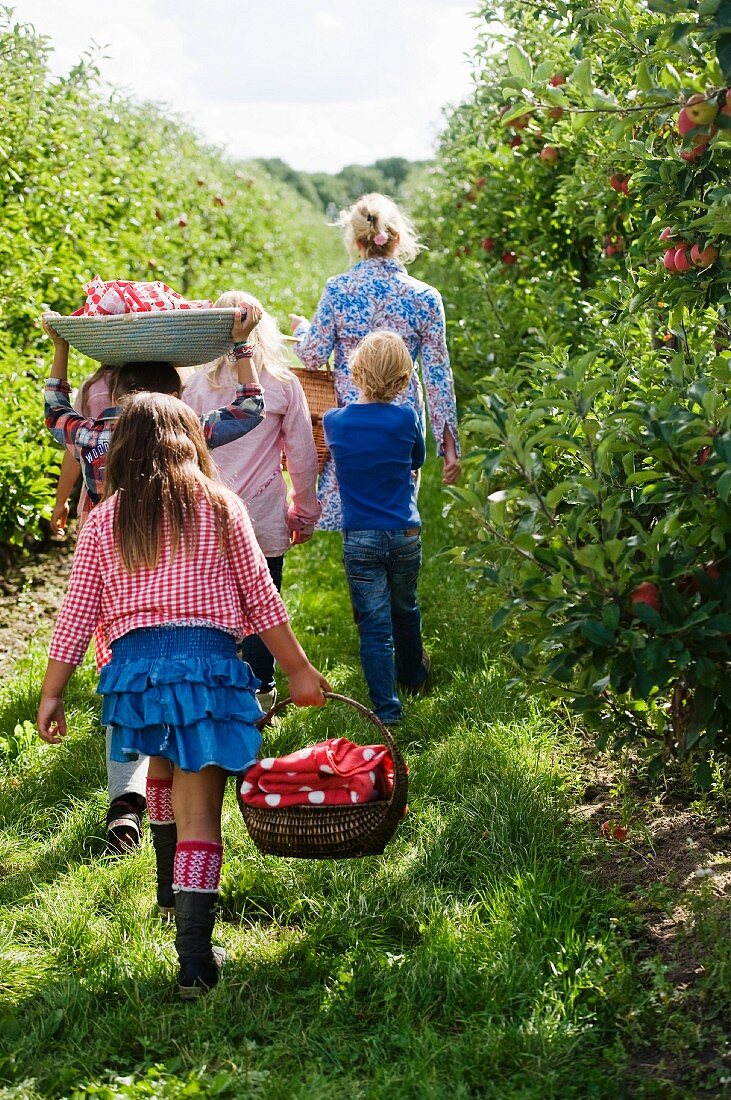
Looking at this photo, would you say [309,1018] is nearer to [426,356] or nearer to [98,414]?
[98,414]

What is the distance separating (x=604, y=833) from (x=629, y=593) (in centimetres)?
103

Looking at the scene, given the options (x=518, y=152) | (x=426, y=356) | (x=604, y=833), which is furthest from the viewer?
(x=518, y=152)

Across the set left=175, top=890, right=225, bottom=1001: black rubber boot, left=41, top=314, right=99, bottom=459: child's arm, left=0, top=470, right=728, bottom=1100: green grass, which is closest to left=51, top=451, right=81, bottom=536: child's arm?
left=41, top=314, right=99, bottom=459: child's arm

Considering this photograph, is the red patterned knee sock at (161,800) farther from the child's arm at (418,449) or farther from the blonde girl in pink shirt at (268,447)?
the child's arm at (418,449)

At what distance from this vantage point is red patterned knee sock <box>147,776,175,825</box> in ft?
9.86

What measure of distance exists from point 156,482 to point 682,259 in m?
1.45

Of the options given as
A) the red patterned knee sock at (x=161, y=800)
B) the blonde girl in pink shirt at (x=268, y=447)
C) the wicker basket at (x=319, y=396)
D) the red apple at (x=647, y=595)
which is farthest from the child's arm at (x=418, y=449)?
the red apple at (x=647, y=595)

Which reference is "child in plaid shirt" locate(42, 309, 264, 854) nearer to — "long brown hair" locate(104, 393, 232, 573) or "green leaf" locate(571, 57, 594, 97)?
"long brown hair" locate(104, 393, 232, 573)

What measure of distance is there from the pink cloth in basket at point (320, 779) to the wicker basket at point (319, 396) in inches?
77.3

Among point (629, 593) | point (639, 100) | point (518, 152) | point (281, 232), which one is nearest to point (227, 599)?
point (629, 593)

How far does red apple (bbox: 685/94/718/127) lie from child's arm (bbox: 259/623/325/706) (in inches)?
56.5

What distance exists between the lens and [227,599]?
2.80 meters

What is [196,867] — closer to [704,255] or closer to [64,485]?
[64,485]

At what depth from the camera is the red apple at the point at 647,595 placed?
252 centimetres
